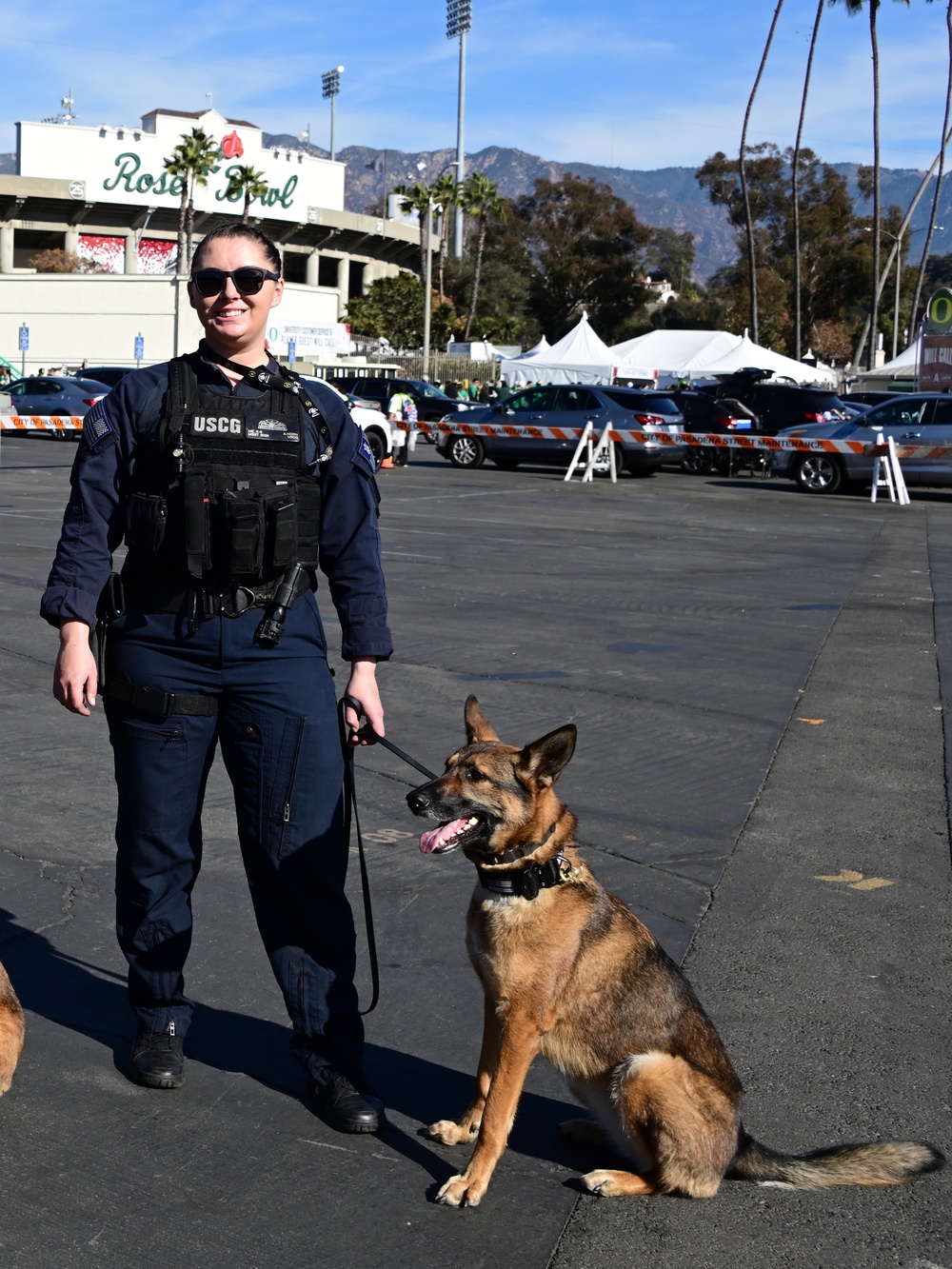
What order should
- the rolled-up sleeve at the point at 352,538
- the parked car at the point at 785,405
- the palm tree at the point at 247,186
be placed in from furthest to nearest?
the palm tree at the point at 247,186
the parked car at the point at 785,405
the rolled-up sleeve at the point at 352,538

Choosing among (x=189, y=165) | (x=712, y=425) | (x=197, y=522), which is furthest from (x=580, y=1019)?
(x=189, y=165)

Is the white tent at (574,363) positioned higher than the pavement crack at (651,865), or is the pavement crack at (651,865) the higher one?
the white tent at (574,363)

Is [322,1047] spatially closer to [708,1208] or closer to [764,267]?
[708,1208]

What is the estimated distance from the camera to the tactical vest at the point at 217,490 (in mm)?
3320

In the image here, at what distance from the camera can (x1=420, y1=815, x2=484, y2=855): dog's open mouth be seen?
3133 mm

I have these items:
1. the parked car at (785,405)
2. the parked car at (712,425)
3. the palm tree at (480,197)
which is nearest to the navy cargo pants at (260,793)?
the parked car at (712,425)

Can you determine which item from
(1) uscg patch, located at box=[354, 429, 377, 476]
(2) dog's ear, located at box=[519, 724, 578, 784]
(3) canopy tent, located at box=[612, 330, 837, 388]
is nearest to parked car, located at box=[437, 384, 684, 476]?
(3) canopy tent, located at box=[612, 330, 837, 388]

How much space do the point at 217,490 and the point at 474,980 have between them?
1889 millimetres

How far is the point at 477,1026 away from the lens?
405 cm

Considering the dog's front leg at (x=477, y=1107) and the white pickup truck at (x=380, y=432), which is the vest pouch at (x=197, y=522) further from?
the white pickup truck at (x=380, y=432)

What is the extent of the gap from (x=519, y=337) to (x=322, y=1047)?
86.3 metres

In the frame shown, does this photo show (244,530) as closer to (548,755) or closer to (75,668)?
(75,668)

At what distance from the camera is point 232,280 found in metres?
3.39

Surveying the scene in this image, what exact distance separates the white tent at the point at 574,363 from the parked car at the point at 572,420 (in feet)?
59.8
